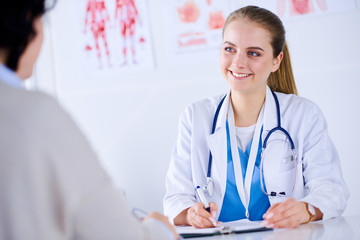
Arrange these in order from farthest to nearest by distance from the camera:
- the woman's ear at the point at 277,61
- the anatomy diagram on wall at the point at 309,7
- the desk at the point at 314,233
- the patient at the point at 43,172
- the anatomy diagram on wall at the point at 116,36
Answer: the anatomy diagram on wall at the point at 116,36, the anatomy diagram on wall at the point at 309,7, the woman's ear at the point at 277,61, the desk at the point at 314,233, the patient at the point at 43,172

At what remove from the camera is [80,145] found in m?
→ 0.60

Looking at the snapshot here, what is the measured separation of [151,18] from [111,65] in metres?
0.42

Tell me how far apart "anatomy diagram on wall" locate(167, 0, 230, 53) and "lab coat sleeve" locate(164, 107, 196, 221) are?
1.10 m

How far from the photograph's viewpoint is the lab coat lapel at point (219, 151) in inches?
62.7

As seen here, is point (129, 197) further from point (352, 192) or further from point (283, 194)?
point (283, 194)

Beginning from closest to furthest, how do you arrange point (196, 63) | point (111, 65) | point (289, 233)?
1. point (289, 233)
2. point (196, 63)
3. point (111, 65)

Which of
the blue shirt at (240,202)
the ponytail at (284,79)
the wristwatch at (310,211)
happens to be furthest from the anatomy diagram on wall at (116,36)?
the wristwatch at (310,211)

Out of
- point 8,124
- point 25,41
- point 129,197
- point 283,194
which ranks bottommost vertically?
point 129,197

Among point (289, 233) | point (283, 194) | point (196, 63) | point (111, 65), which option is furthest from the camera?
point (111, 65)

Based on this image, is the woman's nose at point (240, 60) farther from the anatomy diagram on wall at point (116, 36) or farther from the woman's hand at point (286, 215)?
the anatomy diagram on wall at point (116, 36)

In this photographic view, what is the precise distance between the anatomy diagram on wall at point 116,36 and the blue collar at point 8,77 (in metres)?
2.23

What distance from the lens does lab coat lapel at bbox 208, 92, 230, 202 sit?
1.59 m

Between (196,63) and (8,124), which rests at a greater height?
(8,124)

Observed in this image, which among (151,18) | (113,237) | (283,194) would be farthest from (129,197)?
(113,237)
